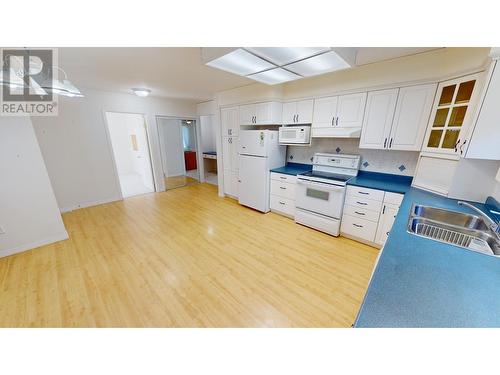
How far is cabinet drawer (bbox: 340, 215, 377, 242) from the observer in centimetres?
239

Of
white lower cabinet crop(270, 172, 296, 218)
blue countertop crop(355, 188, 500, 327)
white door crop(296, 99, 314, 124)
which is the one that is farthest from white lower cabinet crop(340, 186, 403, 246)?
white door crop(296, 99, 314, 124)

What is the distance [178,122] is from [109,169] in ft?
8.51

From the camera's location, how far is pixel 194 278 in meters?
1.95

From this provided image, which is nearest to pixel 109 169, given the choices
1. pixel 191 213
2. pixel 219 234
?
pixel 191 213

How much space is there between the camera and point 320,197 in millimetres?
2688

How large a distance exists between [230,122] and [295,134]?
157 centimetres

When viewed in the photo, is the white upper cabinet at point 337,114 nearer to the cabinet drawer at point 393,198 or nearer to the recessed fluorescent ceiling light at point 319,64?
the recessed fluorescent ceiling light at point 319,64

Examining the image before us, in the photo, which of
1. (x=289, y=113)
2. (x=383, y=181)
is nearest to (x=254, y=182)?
(x=289, y=113)

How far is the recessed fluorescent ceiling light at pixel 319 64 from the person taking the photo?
1519 millimetres

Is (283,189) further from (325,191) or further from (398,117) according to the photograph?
(398,117)

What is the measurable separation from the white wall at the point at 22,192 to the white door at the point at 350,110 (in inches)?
162

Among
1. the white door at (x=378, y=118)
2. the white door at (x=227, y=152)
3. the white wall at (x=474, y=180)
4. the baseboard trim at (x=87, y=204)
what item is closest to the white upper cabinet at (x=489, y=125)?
the white wall at (x=474, y=180)

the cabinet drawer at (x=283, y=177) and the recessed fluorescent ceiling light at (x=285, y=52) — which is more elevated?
the recessed fluorescent ceiling light at (x=285, y=52)
